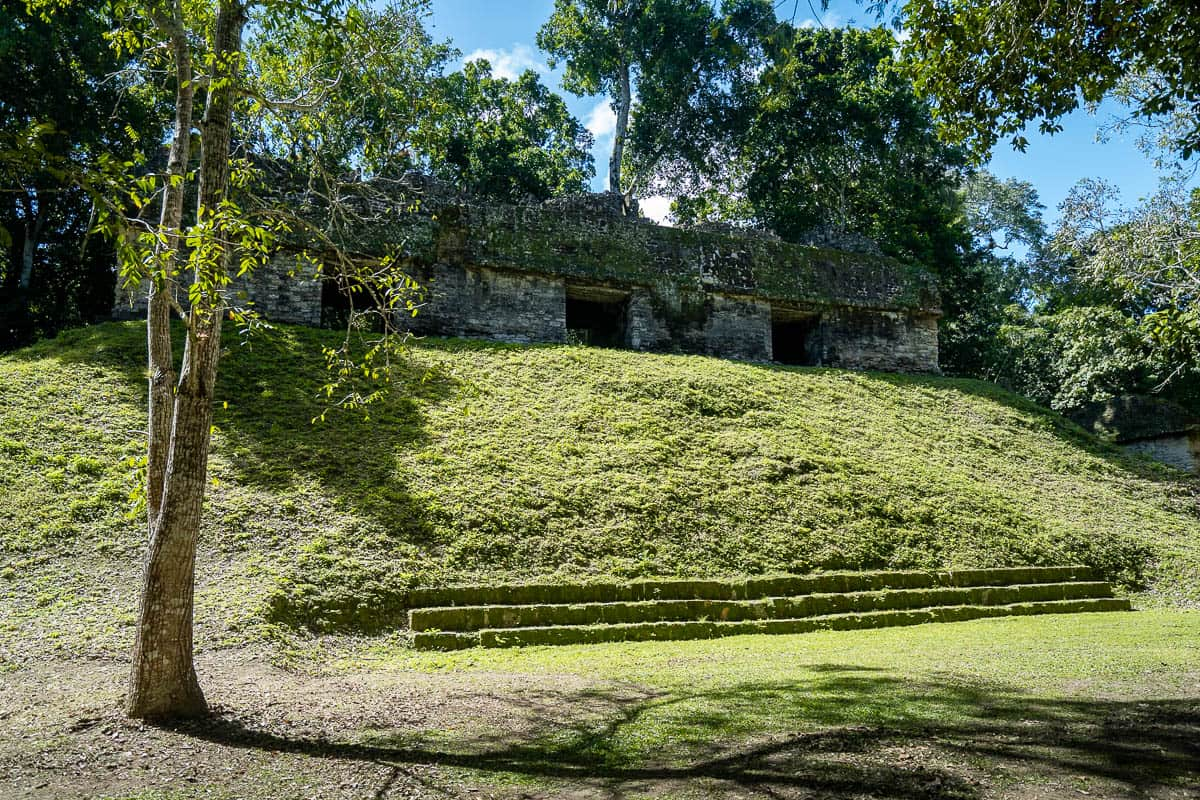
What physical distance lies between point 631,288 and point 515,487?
24.0ft

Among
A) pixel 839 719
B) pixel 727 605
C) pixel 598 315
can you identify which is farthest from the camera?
pixel 598 315

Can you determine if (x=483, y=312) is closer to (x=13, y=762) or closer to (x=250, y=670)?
(x=250, y=670)

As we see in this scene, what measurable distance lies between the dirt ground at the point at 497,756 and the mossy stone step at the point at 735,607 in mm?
1855

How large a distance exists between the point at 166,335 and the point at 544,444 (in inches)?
216

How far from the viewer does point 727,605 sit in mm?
7047

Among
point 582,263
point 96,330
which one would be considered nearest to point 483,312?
point 582,263

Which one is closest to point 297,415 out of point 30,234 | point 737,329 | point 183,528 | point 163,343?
point 163,343

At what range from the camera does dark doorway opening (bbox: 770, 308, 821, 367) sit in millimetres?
16219

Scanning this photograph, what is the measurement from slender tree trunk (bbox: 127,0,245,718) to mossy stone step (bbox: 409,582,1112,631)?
242 centimetres

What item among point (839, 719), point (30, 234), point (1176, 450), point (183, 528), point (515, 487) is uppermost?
point (30, 234)

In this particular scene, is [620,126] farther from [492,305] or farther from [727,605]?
[727,605]

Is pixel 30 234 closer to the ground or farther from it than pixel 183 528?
farther from it

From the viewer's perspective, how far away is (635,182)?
83.7 feet

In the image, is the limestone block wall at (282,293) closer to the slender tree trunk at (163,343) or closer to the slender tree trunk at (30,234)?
the slender tree trunk at (30,234)
